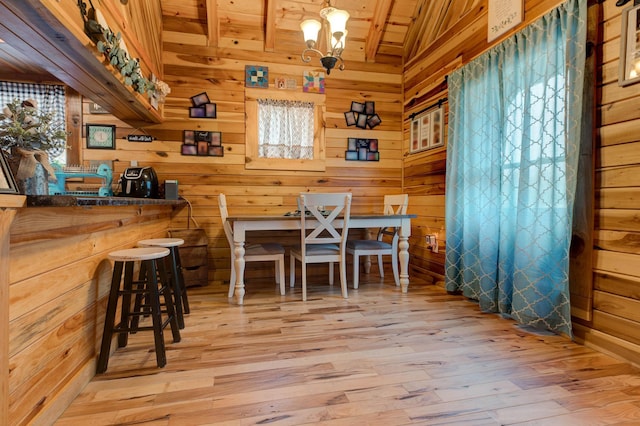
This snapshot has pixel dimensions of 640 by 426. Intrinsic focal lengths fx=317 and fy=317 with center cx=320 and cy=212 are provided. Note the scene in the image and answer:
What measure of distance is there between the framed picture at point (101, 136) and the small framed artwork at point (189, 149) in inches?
27.2

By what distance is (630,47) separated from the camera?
1632mm

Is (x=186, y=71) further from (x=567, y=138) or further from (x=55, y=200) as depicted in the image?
(x=567, y=138)

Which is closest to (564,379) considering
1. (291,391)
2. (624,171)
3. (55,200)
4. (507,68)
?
(624,171)

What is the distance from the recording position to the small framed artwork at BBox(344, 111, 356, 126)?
383 cm

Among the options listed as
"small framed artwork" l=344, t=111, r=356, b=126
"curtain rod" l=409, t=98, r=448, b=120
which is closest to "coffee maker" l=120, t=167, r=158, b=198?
"small framed artwork" l=344, t=111, r=356, b=126

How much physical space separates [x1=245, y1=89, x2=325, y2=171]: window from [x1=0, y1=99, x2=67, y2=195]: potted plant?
223cm

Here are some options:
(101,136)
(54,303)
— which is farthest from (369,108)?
(54,303)

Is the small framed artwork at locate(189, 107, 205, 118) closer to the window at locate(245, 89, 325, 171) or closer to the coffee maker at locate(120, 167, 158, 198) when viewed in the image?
the window at locate(245, 89, 325, 171)

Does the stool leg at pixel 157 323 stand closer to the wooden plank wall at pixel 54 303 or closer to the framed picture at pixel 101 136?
the wooden plank wall at pixel 54 303

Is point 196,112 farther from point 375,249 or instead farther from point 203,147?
point 375,249

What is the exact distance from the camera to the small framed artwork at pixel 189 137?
137 inches

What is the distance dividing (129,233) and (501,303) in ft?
8.75

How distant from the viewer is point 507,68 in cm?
234

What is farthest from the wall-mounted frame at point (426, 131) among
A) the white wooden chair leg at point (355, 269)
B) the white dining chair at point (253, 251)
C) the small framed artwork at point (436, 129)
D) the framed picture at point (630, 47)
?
the white dining chair at point (253, 251)
